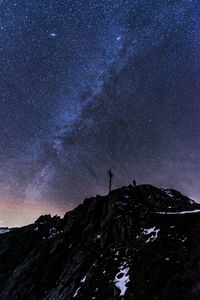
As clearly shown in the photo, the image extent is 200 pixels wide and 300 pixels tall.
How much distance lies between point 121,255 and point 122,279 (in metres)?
5.62

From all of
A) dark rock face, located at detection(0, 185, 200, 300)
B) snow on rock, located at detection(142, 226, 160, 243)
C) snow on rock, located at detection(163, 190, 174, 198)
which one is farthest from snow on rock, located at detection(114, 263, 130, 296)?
snow on rock, located at detection(163, 190, 174, 198)

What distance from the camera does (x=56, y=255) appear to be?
3753cm

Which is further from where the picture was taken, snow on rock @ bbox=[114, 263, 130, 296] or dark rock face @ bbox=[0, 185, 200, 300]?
snow on rock @ bbox=[114, 263, 130, 296]

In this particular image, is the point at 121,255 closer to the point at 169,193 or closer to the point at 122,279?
the point at 122,279

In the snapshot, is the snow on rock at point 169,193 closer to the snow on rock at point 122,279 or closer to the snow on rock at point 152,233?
the snow on rock at point 152,233

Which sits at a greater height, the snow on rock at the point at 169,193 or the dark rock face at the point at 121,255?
the snow on rock at the point at 169,193

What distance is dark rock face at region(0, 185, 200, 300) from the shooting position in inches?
623

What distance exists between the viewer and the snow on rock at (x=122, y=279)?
16.9 m

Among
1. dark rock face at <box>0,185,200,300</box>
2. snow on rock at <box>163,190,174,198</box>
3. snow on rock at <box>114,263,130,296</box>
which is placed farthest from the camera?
snow on rock at <box>163,190,174,198</box>

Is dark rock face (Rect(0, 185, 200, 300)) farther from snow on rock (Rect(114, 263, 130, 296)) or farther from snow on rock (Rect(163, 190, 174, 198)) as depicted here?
snow on rock (Rect(163, 190, 174, 198))

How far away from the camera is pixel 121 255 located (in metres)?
24.0

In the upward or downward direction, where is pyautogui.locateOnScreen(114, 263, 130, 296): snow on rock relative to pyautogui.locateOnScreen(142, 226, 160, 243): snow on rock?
downward

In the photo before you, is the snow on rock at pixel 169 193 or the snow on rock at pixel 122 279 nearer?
the snow on rock at pixel 122 279

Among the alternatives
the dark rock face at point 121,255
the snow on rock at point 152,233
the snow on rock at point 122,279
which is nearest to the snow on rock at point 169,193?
the dark rock face at point 121,255
